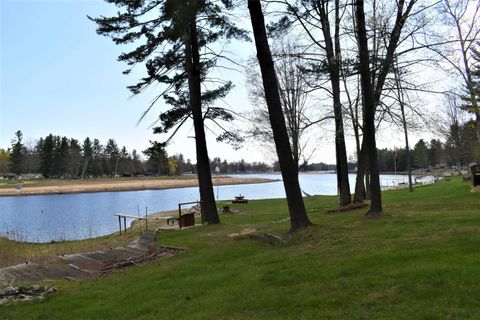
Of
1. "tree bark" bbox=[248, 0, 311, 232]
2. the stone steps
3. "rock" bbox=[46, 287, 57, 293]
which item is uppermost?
"tree bark" bbox=[248, 0, 311, 232]

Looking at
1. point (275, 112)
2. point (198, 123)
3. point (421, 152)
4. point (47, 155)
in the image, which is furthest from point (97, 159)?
point (275, 112)

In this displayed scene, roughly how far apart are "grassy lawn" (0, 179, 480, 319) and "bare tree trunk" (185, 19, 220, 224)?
6.98 meters

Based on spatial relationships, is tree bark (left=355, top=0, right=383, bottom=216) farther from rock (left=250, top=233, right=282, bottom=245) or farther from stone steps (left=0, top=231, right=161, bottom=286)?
stone steps (left=0, top=231, right=161, bottom=286)

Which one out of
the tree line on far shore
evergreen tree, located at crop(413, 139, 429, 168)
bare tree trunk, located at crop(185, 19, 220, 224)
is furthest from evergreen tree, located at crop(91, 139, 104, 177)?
bare tree trunk, located at crop(185, 19, 220, 224)

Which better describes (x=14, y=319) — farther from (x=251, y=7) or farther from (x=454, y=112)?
(x=454, y=112)

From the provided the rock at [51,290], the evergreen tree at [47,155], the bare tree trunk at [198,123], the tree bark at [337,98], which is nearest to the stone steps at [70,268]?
the rock at [51,290]

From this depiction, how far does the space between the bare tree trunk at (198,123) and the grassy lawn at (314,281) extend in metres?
6.98

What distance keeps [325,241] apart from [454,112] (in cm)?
3834

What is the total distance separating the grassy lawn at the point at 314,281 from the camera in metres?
4.53

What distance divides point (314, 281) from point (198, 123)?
38.9 feet

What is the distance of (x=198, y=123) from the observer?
16891mm

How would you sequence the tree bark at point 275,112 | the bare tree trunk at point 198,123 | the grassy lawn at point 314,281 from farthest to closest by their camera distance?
1. the bare tree trunk at point 198,123
2. the tree bark at point 275,112
3. the grassy lawn at point 314,281

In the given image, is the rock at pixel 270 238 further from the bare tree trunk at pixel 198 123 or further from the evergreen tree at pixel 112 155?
the evergreen tree at pixel 112 155

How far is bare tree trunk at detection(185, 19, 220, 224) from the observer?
16.6 m
